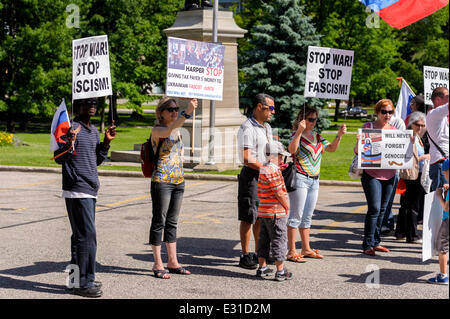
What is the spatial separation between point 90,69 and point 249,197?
7.33ft

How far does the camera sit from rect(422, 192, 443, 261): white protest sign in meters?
6.55

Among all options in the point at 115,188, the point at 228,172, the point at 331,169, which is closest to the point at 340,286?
the point at 115,188

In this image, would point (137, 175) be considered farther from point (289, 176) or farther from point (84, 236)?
point (84, 236)

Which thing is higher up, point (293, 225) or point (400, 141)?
point (400, 141)

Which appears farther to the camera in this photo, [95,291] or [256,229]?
[256,229]

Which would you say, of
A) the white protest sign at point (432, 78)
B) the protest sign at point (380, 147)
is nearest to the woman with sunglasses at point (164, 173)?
the protest sign at point (380, 147)

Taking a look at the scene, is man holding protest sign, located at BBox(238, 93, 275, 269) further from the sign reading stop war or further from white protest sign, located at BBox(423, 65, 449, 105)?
white protest sign, located at BBox(423, 65, 449, 105)

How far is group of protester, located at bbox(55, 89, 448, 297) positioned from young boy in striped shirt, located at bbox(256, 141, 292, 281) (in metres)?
0.01

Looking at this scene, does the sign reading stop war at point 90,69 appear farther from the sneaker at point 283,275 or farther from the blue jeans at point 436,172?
the blue jeans at point 436,172

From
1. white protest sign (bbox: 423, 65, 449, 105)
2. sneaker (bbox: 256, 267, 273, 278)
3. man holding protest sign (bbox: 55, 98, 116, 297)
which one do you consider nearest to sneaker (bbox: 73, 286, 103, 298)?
man holding protest sign (bbox: 55, 98, 116, 297)

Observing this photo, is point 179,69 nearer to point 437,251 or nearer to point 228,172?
point 228,172

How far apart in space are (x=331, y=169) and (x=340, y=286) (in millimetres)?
12172

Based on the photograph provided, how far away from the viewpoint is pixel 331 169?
736 inches
